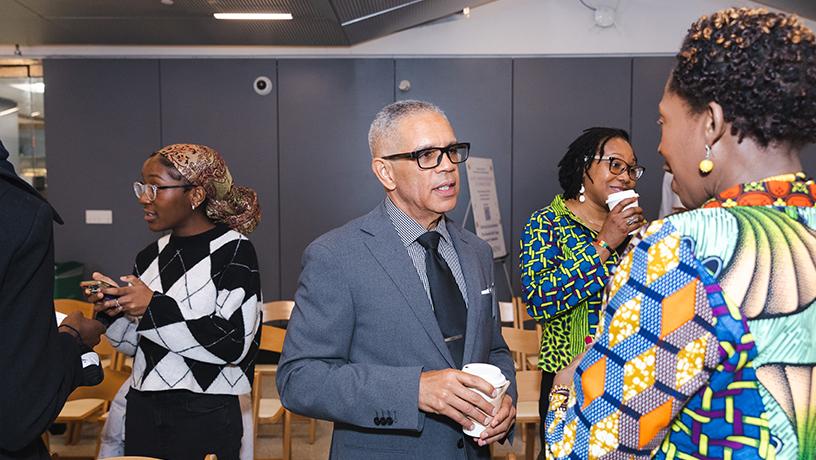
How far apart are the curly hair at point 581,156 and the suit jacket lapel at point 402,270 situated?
1.12 metres

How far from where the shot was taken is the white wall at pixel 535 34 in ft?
21.9

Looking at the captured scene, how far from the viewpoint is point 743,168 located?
100 cm

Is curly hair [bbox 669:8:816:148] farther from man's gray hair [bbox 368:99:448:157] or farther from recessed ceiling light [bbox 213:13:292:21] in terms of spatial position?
recessed ceiling light [bbox 213:13:292:21]

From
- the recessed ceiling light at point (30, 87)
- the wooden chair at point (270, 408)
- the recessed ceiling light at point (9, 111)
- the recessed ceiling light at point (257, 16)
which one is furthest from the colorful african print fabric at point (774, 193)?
the recessed ceiling light at point (9, 111)

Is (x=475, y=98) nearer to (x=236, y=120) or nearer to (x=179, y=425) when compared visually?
(x=236, y=120)

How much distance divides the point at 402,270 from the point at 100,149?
241 inches

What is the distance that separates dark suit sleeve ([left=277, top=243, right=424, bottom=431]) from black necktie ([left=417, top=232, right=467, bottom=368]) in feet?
0.65

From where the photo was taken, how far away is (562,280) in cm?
233

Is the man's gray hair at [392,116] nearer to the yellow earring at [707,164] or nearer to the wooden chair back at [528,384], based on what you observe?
the yellow earring at [707,164]

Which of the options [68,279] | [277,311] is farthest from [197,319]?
[68,279]

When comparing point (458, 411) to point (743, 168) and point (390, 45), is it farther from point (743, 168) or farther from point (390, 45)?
point (390, 45)

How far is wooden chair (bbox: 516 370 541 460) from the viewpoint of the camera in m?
2.89

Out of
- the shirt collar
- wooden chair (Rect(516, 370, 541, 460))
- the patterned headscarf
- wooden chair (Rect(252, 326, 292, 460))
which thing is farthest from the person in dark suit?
wooden chair (Rect(252, 326, 292, 460))

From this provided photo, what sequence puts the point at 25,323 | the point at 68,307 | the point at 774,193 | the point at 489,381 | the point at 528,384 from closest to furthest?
the point at 774,193
the point at 25,323
the point at 489,381
the point at 528,384
the point at 68,307
